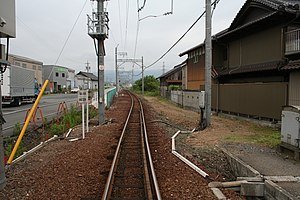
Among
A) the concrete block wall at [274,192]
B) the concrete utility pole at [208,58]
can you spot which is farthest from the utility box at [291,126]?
the concrete utility pole at [208,58]

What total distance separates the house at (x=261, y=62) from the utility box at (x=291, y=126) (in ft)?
14.2

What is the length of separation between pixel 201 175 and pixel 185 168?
63 centimetres

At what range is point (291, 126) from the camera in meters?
7.08

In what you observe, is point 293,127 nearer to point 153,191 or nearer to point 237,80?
point 153,191

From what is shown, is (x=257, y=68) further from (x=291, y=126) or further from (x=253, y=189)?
(x=253, y=189)

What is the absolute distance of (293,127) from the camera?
6.99 meters

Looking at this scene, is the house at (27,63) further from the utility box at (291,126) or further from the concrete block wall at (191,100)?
the utility box at (291,126)

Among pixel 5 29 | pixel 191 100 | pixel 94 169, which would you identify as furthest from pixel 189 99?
pixel 5 29

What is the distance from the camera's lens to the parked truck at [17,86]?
1010 inches

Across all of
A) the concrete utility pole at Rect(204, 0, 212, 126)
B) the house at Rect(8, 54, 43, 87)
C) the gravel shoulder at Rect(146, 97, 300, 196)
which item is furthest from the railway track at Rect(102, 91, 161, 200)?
the house at Rect(8, 54, 43, 87)

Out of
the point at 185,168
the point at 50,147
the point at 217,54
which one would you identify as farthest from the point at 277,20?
the point at 50,147

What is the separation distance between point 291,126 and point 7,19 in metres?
6.75

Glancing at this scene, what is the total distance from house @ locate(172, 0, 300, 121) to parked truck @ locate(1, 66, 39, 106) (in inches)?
672

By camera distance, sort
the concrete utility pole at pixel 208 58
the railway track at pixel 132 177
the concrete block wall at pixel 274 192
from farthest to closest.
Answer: the concrete utility pole at pixel 208 58, the railway track at pixel 132 177, the concrete block wall at pixel 274 192
